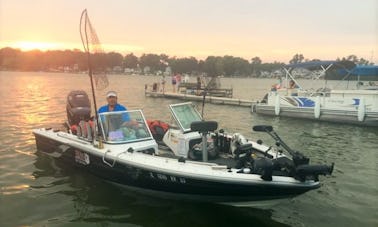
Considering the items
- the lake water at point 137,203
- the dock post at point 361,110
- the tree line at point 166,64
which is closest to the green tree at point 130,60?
the tree line at point 166,64

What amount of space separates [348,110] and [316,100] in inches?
72.2

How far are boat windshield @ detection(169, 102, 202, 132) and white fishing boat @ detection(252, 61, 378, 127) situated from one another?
1351 cm

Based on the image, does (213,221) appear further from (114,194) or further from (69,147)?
(69,147)

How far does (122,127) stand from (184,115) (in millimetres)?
1493

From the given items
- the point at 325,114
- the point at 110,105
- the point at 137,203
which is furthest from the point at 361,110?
the point at 137,203

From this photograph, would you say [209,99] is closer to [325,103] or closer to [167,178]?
[325,103]

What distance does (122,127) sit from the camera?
821 centimetres

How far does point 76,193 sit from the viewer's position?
7.88m

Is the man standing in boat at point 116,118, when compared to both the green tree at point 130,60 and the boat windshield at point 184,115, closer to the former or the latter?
the boat windshield at point 184,115

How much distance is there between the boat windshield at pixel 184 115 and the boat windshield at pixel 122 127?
0.76m

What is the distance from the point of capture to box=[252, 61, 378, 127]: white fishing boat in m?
19.2

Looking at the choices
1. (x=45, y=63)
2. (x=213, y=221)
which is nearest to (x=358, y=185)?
(x=213, y=221)

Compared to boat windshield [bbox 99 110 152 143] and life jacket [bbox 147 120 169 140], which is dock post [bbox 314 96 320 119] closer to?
life jacket [bbox 147 120 169 140]

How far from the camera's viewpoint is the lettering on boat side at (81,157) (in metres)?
8.21
